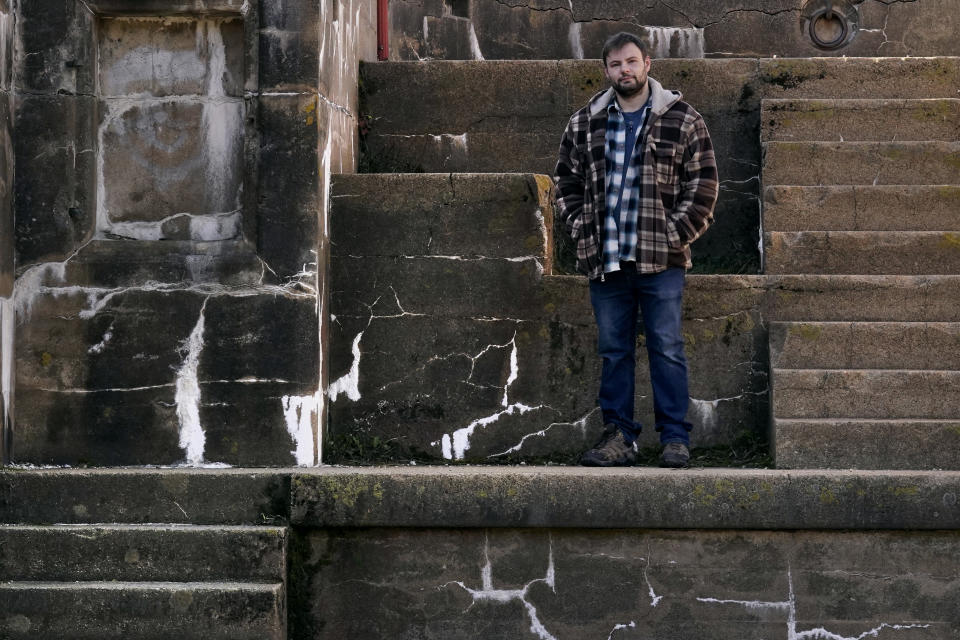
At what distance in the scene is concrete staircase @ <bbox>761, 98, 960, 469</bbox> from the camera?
5.75 m

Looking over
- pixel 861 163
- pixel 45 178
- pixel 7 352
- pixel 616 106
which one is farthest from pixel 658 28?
pixel 7 352

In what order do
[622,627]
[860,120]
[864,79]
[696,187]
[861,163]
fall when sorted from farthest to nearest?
[864,79]
[860,120]
[861,163]
[696,187]
[622,627]

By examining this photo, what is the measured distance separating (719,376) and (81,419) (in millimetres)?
2707

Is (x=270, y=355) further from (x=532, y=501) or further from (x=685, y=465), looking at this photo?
(x=685, y=465)

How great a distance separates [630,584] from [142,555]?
1.86m

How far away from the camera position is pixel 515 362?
619 centimetres

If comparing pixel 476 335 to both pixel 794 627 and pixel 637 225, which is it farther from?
pixel 794 627

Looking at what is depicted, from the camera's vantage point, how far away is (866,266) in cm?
639

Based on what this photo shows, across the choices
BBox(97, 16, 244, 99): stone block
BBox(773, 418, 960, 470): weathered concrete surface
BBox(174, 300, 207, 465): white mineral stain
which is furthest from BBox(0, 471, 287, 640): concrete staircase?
BBox(773, 418, 960, 470): weathered concrete surface

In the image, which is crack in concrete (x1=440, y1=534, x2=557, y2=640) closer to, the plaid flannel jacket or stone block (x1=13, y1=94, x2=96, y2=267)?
the plaid flannel jacket

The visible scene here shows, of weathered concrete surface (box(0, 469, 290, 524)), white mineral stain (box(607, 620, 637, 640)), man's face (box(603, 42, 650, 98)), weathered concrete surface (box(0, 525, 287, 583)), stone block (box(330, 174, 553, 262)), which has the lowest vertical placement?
white mineral stain (box(607, 620, 637, 640))

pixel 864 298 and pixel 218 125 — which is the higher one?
pixel 218 125

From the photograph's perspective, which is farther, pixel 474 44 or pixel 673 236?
pixel 474 44

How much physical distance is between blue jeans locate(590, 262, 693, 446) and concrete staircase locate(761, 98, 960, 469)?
45 centimetres
